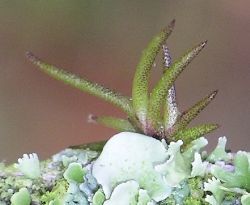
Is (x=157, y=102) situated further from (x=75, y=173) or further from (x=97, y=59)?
(x=97, y=59)

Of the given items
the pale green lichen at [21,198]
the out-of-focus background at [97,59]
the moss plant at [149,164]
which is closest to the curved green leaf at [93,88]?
the moss plant at [149,164]

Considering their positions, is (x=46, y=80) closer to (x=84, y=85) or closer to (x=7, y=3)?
(x=7, y=3)

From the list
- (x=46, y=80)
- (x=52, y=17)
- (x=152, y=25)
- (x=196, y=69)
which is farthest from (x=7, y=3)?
(x=196, y=69)

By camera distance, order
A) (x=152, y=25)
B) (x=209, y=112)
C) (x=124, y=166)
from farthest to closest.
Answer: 1. (x=152, y=25)
2. (x=209, y=112)
3. (x=124, y=166)

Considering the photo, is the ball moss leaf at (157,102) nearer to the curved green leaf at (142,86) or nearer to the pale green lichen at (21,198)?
the curved green leaf at (142,86)

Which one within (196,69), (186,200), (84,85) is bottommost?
(186,200)
